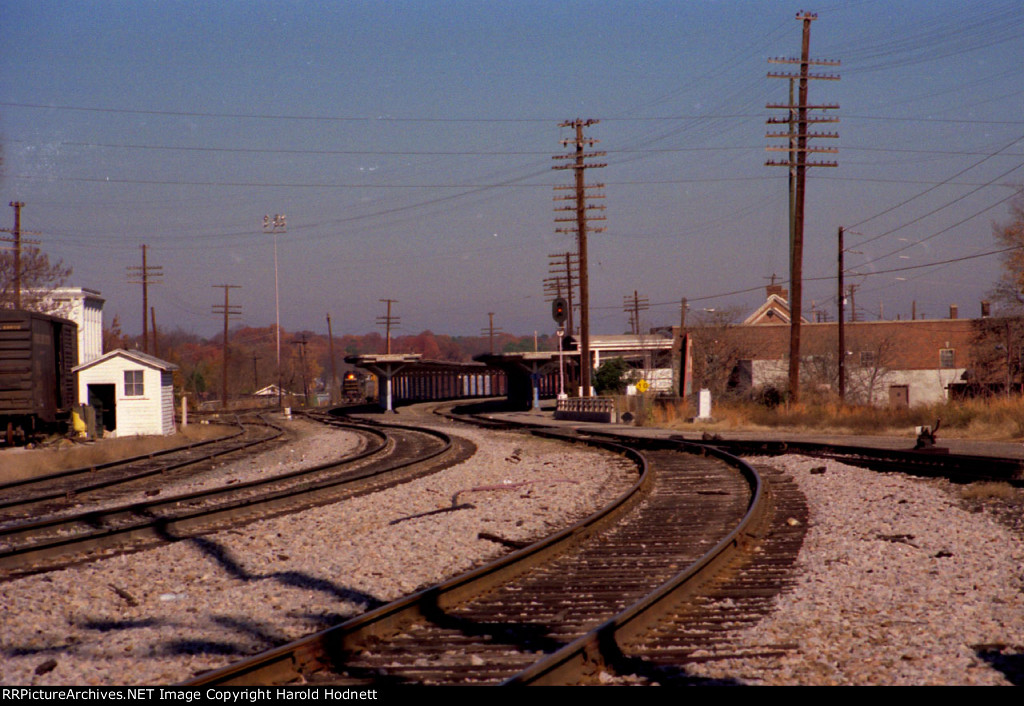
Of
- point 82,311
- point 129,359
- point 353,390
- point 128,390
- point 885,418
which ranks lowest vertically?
point 353,390

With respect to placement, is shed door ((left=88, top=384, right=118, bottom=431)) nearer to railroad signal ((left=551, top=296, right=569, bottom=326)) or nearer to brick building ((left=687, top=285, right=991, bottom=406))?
railroad signal ((left=551, top=296, right=569, bottom=326))

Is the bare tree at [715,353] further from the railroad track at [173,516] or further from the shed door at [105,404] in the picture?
the railroad track at [173,516]

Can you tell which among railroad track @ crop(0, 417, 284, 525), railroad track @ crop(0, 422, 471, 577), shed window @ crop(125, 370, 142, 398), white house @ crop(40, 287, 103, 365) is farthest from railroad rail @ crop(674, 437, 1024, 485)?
white house @ crop(40, 287, 103, 365)

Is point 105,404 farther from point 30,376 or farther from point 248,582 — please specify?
point 248,582

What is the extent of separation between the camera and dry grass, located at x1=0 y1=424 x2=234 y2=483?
2036 centimetres

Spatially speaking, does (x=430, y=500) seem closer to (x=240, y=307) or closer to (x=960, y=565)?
(x=960, y=565)

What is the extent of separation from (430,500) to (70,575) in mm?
5899

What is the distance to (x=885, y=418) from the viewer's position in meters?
29.9

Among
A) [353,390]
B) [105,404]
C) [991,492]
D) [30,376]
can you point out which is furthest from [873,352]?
[353,390]

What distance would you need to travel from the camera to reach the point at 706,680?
518 cm

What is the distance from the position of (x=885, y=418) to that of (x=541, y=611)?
26018 mm

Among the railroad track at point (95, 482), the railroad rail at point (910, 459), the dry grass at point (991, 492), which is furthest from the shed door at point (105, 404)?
the dry grass at point (991, 492)

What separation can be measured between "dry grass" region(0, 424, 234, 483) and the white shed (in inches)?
86.6

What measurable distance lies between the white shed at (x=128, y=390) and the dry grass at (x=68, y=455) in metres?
2.20
